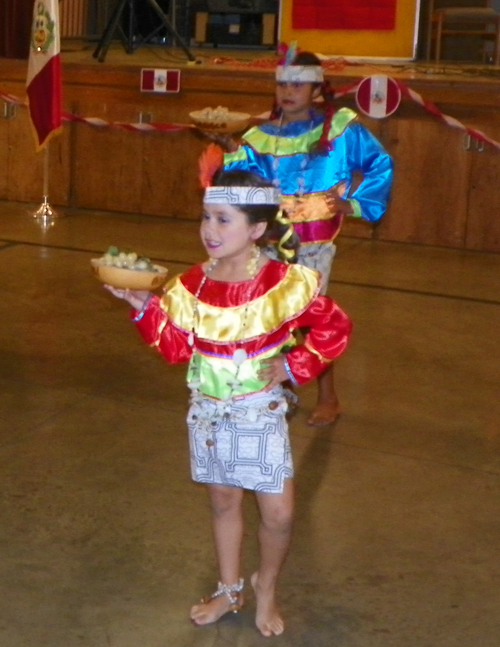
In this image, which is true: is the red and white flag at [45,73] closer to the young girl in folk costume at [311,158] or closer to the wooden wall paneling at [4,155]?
the wooden wall paneling at [4,155]

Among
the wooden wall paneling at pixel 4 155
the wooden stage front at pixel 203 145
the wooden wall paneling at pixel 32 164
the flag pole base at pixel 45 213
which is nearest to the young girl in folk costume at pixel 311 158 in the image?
the wooden stage front at pixel 203 145

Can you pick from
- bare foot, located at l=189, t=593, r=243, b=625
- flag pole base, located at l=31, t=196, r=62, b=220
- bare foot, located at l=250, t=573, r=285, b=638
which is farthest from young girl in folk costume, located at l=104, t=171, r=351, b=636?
flag pole base, located at l=31, t=196, r=62, b=220

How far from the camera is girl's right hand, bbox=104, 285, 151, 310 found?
3.02 m

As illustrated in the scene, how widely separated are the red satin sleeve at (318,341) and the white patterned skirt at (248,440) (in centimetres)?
11

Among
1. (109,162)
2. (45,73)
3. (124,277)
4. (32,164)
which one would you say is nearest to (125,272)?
(124,277)

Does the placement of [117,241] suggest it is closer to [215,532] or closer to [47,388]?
[47,388]

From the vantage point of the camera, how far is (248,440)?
296 centimetres

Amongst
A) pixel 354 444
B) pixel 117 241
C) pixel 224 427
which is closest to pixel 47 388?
pixel 354 444

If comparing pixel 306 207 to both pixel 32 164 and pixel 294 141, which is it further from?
pixel 32 164

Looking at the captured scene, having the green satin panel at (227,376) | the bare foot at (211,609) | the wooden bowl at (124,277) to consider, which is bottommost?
the bare foot at (211,609)

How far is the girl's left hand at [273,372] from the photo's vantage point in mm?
2949

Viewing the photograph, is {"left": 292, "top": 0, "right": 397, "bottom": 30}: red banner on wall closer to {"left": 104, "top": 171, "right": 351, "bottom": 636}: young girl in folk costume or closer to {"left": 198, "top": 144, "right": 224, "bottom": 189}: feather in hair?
{"left": 198, "top": 144, "right": 224, "bottom": 189}: feather in hair

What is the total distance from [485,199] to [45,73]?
3.71 meters

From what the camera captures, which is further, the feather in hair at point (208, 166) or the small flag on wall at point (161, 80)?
the small flag on wall at point (161, 80)
